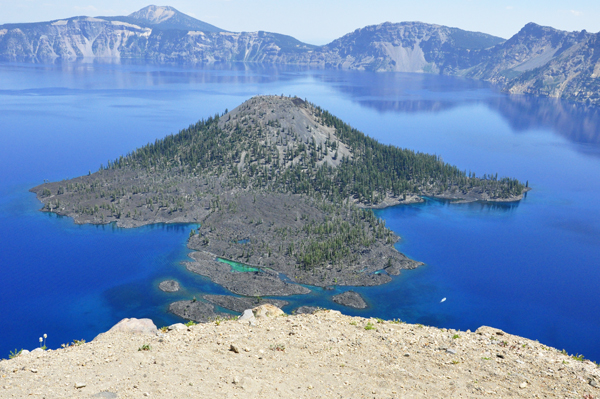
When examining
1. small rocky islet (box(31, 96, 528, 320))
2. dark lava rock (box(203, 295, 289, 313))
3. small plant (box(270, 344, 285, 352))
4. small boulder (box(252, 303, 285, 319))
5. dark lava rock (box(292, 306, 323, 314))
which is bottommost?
dark lava rock (box(203, 295, 289, 313))

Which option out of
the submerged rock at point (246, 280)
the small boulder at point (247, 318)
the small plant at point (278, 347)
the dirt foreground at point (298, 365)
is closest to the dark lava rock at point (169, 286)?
the submerged rock at point (246, 280)

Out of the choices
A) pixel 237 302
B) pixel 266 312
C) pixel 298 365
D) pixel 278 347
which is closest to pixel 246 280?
pixel 237 302

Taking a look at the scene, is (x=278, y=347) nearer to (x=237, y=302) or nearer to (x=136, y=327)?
(x=136, y=327)

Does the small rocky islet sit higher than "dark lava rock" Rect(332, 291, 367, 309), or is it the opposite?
the small rocky islet

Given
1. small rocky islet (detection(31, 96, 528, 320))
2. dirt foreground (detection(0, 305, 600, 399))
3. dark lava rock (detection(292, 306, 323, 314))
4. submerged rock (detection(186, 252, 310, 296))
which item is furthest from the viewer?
small rocky islet (detection(31, 96, 528, 320))

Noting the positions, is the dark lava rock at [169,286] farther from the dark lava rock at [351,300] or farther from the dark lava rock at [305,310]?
the dark lava rock at [351,300]

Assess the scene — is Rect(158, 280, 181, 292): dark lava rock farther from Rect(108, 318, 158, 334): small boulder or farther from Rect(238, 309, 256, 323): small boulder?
Rect(238, 309, 256, 323): small boulder

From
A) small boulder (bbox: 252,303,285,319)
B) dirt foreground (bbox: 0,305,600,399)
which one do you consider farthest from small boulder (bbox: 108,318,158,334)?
small boulder (bbox: 252,303,285,319)

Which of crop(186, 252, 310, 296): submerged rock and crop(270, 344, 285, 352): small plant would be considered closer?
crop(270, 344, 285, 352): small plant
